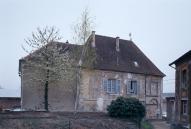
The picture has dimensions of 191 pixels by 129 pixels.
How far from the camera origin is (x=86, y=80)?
41906 mm

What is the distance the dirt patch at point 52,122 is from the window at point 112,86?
10385 mm

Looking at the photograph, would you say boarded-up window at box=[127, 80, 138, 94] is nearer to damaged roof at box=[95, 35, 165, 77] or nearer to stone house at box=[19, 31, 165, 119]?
stone house at box=[19, 31, 165, 119]

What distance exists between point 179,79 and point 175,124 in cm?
475

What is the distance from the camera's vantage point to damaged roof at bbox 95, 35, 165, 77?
44.2 m

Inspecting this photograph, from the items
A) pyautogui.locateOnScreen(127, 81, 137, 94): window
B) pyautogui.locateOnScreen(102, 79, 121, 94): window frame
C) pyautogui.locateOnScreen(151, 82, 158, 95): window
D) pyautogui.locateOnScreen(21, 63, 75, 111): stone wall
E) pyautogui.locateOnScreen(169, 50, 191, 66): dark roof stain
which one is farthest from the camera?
pyautogui.locateOnScreen(151, 82, 158, 95): window

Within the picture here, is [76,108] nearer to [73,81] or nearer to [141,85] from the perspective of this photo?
[73,81]

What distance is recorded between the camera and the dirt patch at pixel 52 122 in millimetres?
26375

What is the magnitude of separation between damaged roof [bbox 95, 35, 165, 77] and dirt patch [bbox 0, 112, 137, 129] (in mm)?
11968

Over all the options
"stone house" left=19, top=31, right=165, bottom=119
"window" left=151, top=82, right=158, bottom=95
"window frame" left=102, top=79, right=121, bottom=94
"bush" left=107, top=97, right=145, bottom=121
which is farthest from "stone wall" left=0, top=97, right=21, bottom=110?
"bush" left=107, top=97, right=145, bottom=121

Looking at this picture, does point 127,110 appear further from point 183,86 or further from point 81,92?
point 81,92

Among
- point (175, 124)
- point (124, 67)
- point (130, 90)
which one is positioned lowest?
point (175, 124)

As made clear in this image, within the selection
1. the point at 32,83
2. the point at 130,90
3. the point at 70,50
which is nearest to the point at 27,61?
the point at 32,83

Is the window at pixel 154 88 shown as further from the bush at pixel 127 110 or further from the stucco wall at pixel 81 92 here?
the bush at pixel 127 110

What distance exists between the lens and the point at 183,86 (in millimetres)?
35438
